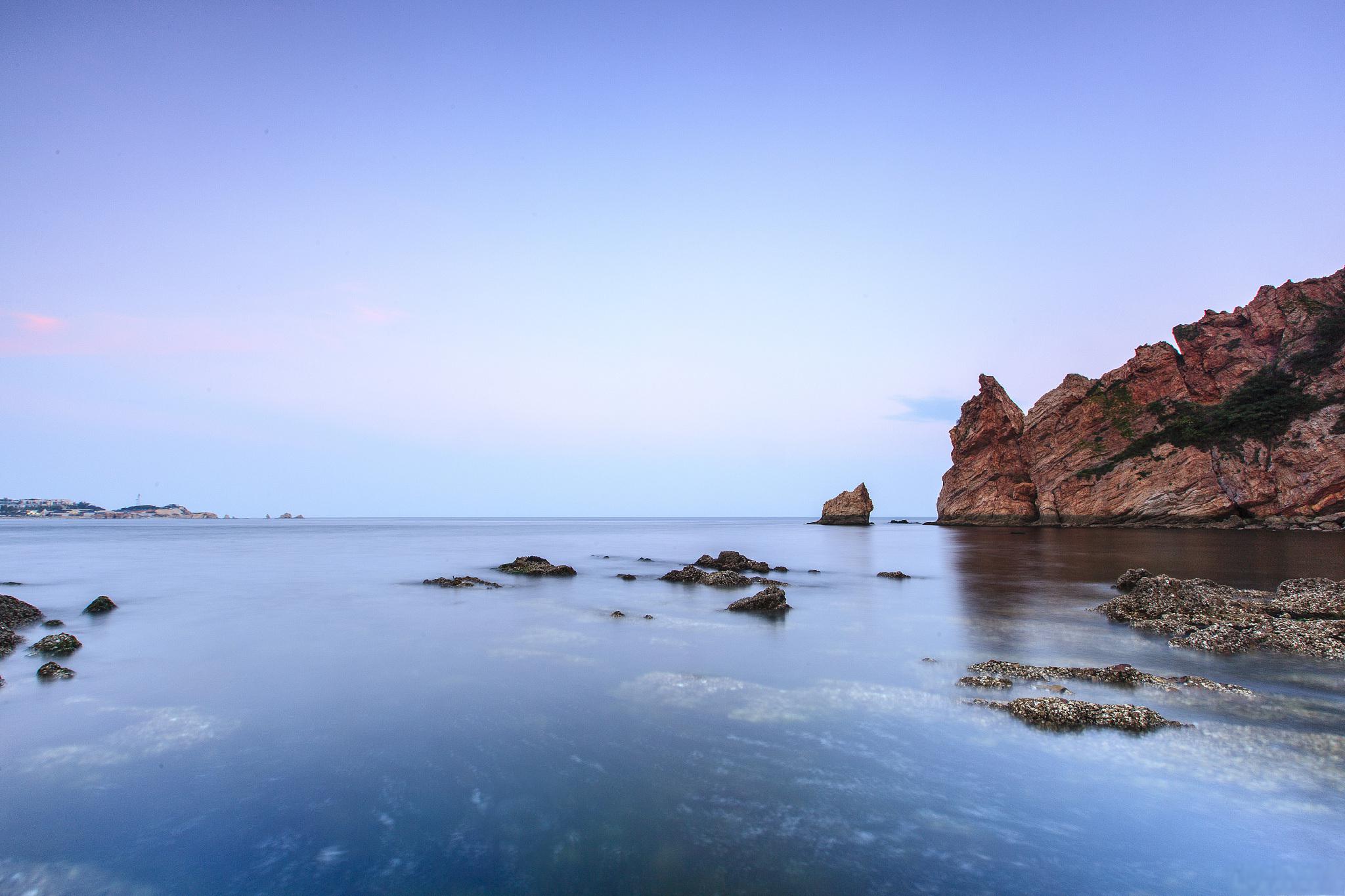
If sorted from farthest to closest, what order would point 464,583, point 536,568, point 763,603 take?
1. point 536,568
2. point 464,583
3. point 763,603

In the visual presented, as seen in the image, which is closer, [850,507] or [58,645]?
[58,645]

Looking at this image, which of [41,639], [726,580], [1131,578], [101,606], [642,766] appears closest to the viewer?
[642,766]

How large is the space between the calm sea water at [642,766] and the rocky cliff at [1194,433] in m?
73.0

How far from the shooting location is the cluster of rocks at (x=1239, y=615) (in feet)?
48.0

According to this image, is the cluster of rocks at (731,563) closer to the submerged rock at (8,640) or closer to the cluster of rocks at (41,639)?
the cluster of rocks at (41,639)

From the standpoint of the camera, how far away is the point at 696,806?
7.47m

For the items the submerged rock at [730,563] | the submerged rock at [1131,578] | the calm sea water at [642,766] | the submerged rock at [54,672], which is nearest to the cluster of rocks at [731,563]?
the submerged rock at [730,563]

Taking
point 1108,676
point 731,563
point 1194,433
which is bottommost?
point 1108,676

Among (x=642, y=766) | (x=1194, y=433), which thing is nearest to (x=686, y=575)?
(x=642, y=766)

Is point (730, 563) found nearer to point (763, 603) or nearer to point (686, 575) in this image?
point (686, 575)

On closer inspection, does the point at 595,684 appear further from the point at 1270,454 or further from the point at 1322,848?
the point at 1270,454

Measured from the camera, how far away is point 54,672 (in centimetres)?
1298

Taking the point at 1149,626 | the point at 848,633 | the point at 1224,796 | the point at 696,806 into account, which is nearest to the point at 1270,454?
the point at 1149,626

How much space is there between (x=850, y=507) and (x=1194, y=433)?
216 ft
